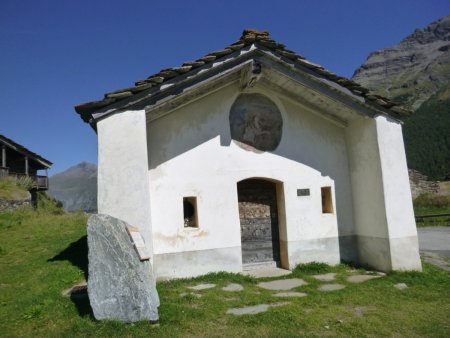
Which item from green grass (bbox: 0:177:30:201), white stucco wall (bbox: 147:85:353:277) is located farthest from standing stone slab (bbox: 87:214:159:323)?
green grass (bbox: 0:177:30:201)

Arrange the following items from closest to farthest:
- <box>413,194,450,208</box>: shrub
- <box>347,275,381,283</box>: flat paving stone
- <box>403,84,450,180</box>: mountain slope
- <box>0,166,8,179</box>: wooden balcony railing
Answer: <box>347,275,381,283</box>: flat paving stone → <box>0,166,8,179</box>: wooden balcony railing → <box>413,194,450,208</box>: shrub → <box>403,84,450,180</box>: mountain slope

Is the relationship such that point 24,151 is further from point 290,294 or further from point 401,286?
point 401,286

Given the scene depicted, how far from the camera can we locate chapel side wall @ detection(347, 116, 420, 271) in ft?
25.0

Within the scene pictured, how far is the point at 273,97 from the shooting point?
28.1 ft

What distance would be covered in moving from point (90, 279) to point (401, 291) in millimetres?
5405

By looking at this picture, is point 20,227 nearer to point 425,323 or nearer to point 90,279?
point 90,279

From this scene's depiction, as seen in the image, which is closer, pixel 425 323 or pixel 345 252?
pixel 425 323

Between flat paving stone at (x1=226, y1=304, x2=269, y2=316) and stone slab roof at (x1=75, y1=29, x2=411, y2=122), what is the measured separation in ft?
13.9

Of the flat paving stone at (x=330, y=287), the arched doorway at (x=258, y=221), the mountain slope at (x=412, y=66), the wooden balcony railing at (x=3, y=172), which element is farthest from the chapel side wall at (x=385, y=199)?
the mountain slope at (x=412, y=66)

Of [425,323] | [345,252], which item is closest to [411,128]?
[345,252]

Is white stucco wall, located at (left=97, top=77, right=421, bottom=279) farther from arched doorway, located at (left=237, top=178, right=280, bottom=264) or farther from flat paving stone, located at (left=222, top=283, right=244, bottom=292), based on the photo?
flat paving stone, located at (left=222, top=283, right=244, bottom=292)

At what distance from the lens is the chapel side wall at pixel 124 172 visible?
20.1ft

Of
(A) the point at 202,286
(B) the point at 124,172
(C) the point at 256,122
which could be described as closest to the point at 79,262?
(B) the point at 124,172

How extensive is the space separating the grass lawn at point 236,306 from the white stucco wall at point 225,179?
52 centimetres
